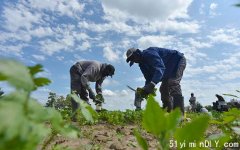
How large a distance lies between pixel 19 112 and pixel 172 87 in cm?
745

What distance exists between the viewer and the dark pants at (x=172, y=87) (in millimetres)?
7730

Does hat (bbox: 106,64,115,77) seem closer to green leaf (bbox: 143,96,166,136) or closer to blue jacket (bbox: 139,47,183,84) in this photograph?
blue jacket (bbox: 139,47,183,84)

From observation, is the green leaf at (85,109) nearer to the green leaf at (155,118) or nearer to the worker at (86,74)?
the green leaf at (155,118)

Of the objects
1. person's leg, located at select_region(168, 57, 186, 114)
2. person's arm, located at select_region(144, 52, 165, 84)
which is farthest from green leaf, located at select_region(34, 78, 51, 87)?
person's leg, located at select_region(168, 57, 186, 114)

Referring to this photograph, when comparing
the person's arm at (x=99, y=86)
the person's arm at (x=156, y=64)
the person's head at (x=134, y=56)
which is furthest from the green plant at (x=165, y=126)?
the person's arm at (x=99, y=86)

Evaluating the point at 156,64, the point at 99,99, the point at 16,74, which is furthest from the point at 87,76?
the point at 16,74

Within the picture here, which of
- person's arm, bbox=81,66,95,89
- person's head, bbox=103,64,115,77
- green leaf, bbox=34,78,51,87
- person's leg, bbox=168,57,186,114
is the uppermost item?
person's head, bbox=103,64,115,77

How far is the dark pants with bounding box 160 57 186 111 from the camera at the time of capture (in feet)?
25.4

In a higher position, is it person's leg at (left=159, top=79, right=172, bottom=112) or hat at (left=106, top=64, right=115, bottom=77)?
hat at (left=106, top=64, right=115, bottom=77)

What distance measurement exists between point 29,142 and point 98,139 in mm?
3996

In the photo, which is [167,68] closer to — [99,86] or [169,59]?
[169,59]

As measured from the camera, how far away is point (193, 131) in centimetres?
61

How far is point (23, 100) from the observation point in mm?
488

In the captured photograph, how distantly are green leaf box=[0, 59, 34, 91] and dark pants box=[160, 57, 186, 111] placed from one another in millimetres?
7347
